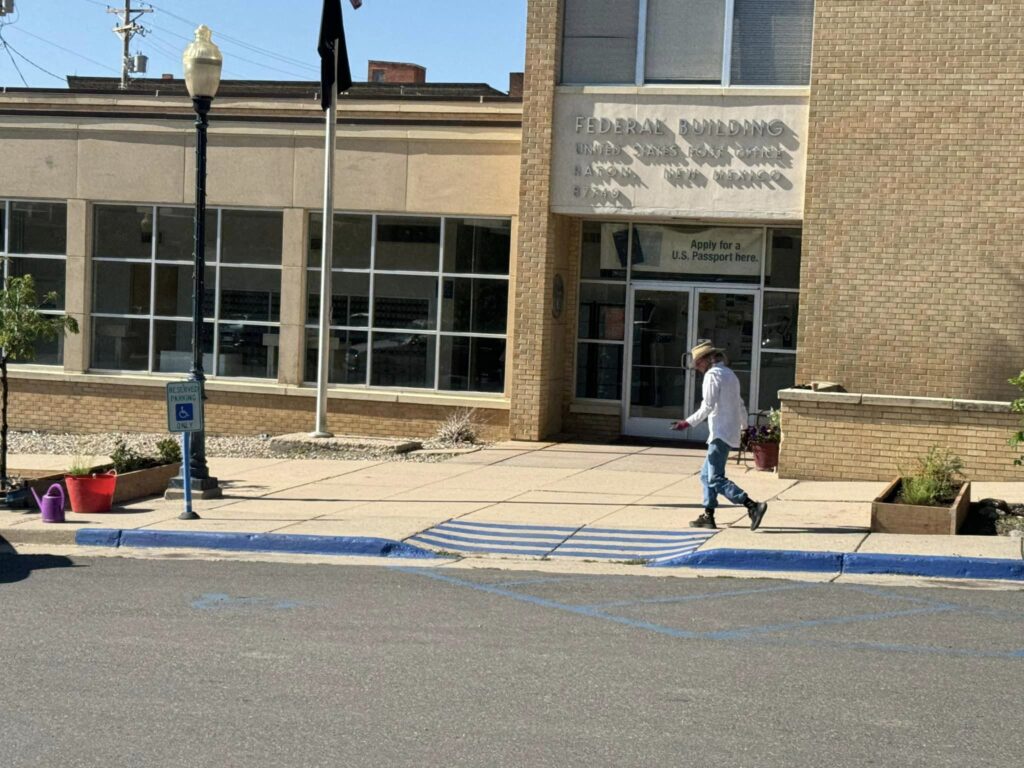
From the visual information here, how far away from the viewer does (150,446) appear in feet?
66.2

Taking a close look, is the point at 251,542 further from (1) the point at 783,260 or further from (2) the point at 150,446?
(1) the point at 783,260

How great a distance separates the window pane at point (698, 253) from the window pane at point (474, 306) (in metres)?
2.11

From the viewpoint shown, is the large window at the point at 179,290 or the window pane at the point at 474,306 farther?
the large window at the point at 179,290

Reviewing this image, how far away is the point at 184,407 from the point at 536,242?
7.31 metres

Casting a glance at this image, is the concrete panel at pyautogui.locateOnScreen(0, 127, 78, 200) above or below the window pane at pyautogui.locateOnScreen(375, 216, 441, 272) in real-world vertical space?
above

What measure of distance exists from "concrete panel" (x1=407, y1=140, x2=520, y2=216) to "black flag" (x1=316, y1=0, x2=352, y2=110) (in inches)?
55.8

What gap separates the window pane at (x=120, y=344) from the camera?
22.2 metres

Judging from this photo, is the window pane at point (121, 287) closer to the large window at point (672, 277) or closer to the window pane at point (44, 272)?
the window pane at point (44, 272)

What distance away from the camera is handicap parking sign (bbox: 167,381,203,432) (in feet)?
44.7

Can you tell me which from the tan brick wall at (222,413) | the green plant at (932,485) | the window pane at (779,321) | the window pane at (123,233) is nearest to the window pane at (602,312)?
the tan brick wall at (222,413)

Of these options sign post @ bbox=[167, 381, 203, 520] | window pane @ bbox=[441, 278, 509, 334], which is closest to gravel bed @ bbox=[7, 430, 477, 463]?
window pane @ bbox=[441, 278, 509, 334]

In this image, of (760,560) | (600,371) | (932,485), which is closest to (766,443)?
(600,371)

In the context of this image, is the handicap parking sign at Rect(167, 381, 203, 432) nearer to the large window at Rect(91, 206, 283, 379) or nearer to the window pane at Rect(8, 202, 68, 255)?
the large window at Rect(91, 206, 283, 379)

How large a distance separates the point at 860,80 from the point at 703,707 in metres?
12.4
